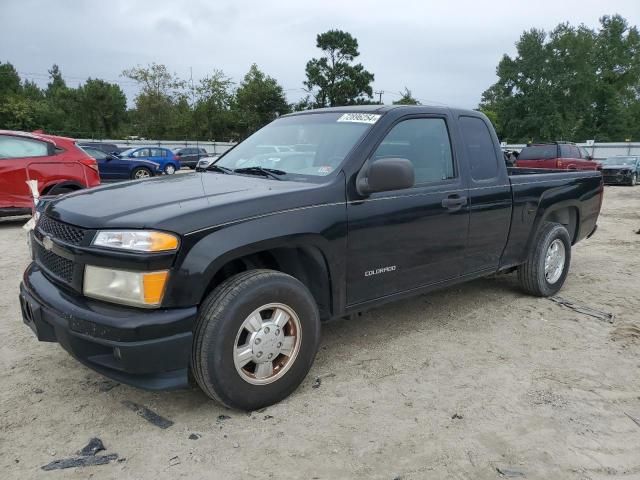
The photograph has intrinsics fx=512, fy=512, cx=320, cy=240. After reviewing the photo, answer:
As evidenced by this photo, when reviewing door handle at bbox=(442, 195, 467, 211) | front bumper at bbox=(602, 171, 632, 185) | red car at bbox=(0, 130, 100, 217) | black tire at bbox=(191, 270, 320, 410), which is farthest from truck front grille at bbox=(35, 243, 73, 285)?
front bumper at bbox=(602, 171, 632, 185)

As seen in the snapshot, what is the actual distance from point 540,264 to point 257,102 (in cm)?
5178

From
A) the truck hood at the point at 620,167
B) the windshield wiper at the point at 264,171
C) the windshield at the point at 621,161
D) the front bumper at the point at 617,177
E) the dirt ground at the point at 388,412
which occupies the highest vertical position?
the windshield wiper at the point at 264,171

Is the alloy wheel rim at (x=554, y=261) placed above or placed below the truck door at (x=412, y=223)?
below

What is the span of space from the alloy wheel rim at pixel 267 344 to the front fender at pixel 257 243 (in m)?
0.35

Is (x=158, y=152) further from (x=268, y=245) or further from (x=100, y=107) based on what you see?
(x=100, y=107)

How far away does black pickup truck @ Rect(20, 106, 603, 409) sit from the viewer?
A: 2.54 m

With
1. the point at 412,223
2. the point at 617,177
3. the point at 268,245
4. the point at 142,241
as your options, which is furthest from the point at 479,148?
the point at 617,177

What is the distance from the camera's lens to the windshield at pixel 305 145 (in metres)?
3.46

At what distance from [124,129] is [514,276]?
2241 inches

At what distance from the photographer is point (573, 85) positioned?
61.5 meters

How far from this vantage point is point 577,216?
18.2ft

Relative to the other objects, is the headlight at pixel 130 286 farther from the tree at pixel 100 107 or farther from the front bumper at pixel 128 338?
the tree at pixel 100 107

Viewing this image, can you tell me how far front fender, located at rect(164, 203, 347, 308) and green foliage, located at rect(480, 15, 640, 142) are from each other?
210ft

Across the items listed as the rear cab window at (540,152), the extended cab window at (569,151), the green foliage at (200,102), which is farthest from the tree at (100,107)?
the extended cab window at (569,151)
